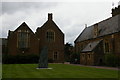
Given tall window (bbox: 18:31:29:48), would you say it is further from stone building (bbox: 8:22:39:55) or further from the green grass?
the green grass

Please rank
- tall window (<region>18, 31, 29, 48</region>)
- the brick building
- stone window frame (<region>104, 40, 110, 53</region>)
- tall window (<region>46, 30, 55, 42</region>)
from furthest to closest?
tall window (<region>46, 30, 55, 42</region>)
tall window (<region>18, 31, 29, 48</region>)
the brick building
stone window frame (<region>104, 40, 110, 53</region>)

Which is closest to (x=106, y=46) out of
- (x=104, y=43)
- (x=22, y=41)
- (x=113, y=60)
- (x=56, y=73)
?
(x=104, y=43)

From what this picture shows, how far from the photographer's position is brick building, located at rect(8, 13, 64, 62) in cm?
4984

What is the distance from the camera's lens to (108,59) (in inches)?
1481

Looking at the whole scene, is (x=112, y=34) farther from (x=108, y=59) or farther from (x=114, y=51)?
(x=108, y=59)

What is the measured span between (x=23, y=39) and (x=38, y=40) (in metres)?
3.48

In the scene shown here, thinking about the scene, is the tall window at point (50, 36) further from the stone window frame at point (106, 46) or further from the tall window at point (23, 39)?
the stone window frame at point (106, 46)

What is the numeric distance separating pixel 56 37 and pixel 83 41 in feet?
26.8

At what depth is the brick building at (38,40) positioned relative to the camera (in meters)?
49.8

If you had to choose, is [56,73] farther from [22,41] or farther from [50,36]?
[50,36]

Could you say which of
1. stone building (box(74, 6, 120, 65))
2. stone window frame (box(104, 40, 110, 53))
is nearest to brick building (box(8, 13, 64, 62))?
stone building (box(74, 6, 120, 65))

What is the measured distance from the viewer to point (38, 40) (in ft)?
167

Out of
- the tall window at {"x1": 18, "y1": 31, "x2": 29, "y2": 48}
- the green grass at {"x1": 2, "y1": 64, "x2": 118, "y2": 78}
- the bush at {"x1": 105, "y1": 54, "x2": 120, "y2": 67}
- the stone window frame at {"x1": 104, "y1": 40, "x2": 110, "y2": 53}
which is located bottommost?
the green grass at {"x1": 2, "y1": 64, "x2": 118, "y2": 78}

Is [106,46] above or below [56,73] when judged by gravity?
above
